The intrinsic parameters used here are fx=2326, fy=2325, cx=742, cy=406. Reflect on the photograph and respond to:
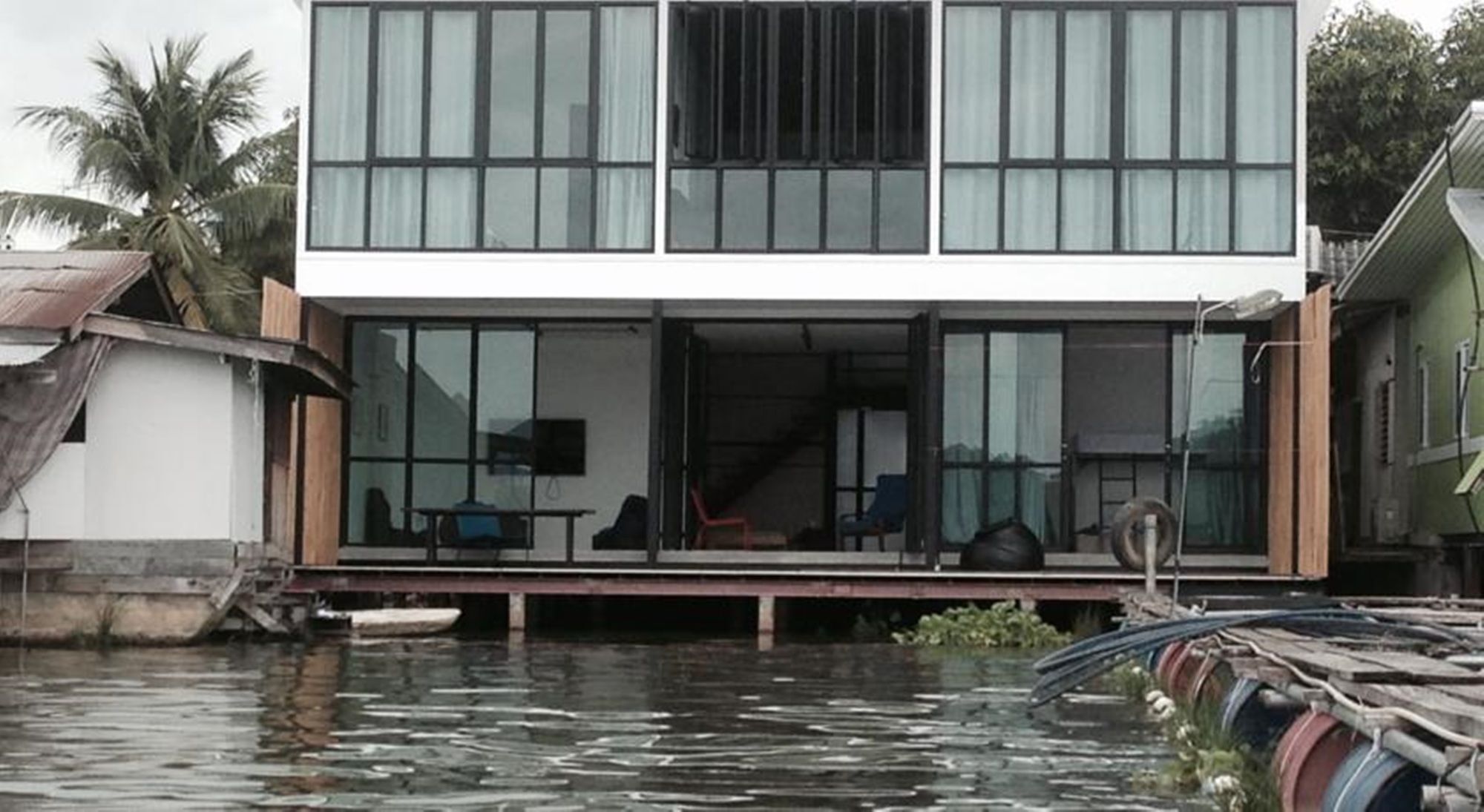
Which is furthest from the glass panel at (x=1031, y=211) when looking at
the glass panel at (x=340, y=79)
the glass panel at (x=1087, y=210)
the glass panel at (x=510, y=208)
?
the glass panel at (x=340, y=79)

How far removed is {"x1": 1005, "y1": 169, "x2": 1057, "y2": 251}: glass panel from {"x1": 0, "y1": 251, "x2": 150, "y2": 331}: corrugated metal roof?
8.93 metres

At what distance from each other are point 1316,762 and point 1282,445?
1665 cm

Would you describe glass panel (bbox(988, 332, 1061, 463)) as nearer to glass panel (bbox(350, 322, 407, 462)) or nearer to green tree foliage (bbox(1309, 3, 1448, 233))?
glass panel (bbox(350, 322, 407, 462))

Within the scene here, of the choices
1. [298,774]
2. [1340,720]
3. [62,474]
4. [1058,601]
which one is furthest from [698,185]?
[1340,720]

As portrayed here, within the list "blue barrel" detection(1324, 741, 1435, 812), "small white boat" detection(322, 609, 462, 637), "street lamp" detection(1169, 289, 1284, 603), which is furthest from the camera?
"small white boat" detection(322, 609, 462, 637)

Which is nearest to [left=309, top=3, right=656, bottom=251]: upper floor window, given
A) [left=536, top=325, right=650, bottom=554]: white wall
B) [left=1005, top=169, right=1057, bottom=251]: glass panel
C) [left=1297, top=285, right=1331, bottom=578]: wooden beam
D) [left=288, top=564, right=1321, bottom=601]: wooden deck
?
[left=536, top=325, right=650, bottom=554]: white wall

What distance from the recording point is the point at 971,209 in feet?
79.6

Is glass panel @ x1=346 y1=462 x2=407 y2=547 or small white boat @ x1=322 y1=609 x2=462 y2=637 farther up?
glass panel @ x1=346 y1=462 x2=407 y2=547

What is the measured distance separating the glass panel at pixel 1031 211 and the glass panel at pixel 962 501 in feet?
8.79

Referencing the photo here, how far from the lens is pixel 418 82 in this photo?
2456 centimetres

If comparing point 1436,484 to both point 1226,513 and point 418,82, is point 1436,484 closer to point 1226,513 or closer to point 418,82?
point 1226,513

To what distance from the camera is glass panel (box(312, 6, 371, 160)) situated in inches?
968

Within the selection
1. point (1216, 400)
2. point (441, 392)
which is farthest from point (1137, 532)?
point (441, 392)

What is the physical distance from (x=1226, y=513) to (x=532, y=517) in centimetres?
755
